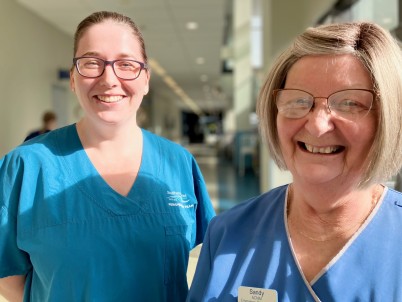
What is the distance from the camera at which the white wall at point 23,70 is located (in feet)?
17.4

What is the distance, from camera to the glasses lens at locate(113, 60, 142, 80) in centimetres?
110

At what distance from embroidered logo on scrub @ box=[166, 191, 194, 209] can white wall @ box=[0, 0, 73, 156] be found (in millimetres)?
4698

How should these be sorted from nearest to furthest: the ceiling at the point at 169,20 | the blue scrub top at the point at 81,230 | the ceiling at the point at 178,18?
the blue scrub top at the point at 81,230 < the ceiling at the point at 178,18 < the ceiling at the point at 169,20

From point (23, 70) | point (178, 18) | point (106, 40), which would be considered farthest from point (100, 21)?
point (178, 18)

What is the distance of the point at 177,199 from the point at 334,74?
2.01ft

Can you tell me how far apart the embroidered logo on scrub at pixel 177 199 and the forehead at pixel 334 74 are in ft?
1.80

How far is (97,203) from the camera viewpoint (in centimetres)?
110

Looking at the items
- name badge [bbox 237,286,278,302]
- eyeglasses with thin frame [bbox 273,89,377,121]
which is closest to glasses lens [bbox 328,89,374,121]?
eyeglasses with thin frame [bbox 273,89,377,121]

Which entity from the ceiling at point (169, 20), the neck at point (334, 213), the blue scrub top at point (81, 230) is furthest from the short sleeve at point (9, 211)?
the ceiling at point (169, 20)

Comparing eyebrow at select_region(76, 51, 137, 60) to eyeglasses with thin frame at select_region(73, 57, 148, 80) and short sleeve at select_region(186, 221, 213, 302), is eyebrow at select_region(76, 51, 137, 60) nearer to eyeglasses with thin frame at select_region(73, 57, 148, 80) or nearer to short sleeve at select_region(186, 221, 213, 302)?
eyeglasses with thin frame at select_region(73, 57, 148, 80)

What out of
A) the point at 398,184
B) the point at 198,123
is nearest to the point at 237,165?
the point at 398,184

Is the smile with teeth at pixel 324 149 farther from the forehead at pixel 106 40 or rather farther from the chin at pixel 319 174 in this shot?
the forehead at pixel 106 40

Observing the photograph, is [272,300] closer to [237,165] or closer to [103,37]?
[103,37]

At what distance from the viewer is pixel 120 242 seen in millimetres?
1059
